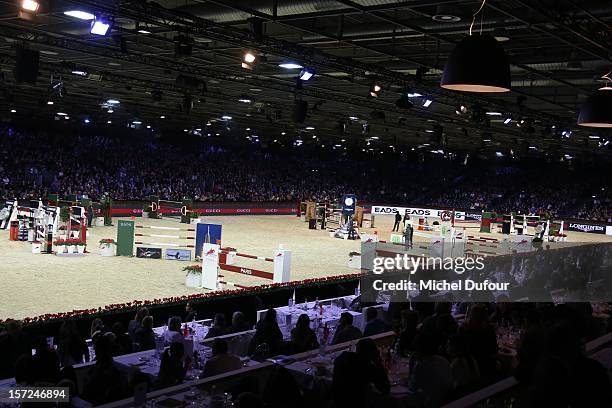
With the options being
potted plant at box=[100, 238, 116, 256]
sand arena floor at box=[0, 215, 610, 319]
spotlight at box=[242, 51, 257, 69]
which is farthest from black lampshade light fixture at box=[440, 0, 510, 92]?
potted plant at box=[100, 238, 116, 256]

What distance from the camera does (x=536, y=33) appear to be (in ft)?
43.6

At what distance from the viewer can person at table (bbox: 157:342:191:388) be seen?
610cm

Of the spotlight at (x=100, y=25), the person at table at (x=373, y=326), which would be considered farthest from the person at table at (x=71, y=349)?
the spotlight at (x=100, y=25)

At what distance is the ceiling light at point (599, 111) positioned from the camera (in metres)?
7.46

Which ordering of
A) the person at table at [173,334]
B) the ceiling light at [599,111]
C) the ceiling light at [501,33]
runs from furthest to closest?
the ceiling light at [501,33] < the person at table at [173,334] < the ceiling light at [599,111]

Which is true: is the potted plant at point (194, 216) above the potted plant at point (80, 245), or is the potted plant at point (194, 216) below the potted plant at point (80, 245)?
above

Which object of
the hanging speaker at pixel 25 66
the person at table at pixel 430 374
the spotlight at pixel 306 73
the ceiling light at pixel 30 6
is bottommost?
the person at table at pixel 430 374

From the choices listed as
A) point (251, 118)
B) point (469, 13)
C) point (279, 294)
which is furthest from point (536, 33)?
point (251, 118)

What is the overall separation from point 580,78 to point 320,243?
12.6 metres

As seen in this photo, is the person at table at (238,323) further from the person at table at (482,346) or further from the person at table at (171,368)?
the person at table at (482,346)

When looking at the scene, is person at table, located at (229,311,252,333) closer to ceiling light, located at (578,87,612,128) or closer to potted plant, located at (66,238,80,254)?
ceiling light, located at (578,87,612,128)

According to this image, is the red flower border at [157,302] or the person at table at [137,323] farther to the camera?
the red flower border at [157,302]

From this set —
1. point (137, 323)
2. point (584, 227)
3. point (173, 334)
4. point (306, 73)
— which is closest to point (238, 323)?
point (173, 334)

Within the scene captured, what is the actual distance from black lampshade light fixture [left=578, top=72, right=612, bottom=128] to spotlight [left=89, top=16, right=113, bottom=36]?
9.17m
